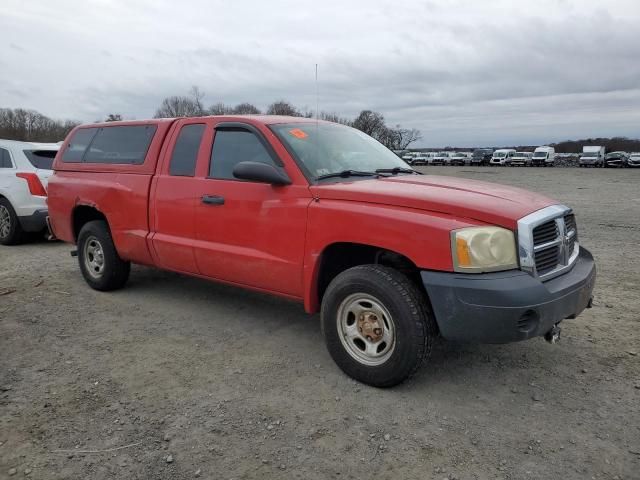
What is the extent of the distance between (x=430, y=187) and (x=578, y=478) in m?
2.00

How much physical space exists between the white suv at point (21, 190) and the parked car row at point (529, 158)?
35.7 meters

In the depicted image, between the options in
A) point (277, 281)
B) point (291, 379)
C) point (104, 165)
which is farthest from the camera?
point (104, 165)

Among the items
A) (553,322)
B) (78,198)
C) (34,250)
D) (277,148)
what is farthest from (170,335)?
(34,250)

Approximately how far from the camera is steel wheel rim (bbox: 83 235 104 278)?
560 cm

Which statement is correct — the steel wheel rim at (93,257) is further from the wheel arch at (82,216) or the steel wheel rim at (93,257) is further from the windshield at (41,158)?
the windshield at (41,158)

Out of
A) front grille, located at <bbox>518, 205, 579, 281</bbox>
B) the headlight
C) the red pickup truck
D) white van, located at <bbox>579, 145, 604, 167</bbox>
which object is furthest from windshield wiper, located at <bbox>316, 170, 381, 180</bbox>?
white van, located at <bbox>579, 145, 604, 167</bbox>

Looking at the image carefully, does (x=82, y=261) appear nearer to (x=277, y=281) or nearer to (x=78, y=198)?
(x=78, y=198)

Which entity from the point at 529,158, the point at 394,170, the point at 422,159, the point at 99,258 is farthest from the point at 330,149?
the point at 422,159

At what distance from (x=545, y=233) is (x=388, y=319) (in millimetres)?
1171

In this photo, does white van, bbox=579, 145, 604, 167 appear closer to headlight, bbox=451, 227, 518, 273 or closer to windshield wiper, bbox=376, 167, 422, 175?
windshield wiper, bbox=376, 167, 422, 175

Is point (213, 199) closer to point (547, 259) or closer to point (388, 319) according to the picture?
point (388, 319)

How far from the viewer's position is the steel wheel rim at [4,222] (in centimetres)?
829

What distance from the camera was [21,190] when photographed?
8.12m

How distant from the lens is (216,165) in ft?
14.4
